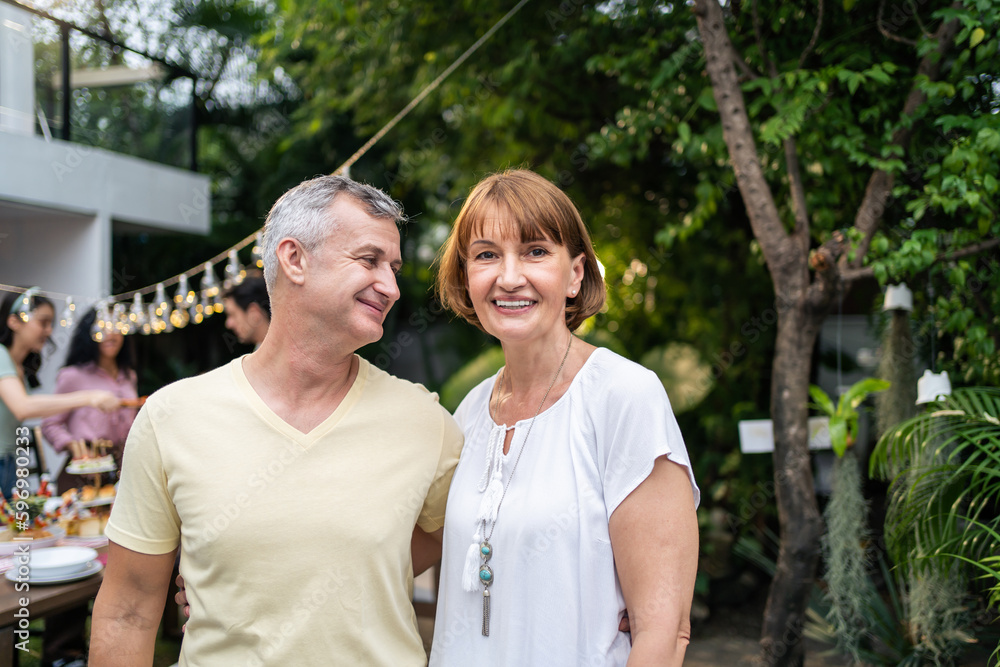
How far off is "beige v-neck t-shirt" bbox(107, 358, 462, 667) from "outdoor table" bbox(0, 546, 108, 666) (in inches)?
44.9

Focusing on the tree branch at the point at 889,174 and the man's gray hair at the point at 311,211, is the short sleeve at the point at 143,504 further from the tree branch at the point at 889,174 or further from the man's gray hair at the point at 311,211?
the tree branch at the point at 889,174

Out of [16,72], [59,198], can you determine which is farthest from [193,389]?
[59,198]

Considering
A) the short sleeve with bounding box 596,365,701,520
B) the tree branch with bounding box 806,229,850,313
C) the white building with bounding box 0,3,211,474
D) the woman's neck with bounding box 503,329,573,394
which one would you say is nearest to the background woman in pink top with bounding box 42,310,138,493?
the white building with bounding box 0,3,211,474

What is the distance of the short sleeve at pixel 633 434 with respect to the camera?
1429 mm

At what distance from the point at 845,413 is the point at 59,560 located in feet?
11.5

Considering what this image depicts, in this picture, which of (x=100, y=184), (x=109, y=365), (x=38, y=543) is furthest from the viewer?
(x=100, y=184)

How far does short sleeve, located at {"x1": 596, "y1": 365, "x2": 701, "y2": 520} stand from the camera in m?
1.43

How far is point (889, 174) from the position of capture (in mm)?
3150

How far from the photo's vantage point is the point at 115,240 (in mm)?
7938

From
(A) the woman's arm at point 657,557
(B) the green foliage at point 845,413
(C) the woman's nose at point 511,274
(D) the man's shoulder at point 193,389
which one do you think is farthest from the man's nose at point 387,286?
(B) the green foliage at point 845,413

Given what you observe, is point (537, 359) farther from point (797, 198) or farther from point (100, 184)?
point (100, 184)

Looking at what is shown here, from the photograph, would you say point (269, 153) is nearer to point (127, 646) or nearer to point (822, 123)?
point (822, 123)

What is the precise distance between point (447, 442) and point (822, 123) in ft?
8.53

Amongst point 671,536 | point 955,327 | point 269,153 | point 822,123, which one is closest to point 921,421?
point 955,327
